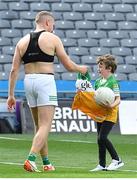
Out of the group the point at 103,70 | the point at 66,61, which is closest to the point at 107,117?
the point at 103,70

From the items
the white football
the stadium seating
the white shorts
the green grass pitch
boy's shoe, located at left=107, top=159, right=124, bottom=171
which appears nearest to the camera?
the white shorts

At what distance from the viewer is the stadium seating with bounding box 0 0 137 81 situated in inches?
1082

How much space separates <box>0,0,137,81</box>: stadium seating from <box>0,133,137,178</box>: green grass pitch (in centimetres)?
662

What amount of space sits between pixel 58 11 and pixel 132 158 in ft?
46.7

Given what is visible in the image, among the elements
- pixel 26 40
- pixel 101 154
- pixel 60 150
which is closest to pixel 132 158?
pixel 60 150

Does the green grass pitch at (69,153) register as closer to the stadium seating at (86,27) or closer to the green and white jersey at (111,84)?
the green and white jersey at (111,84)

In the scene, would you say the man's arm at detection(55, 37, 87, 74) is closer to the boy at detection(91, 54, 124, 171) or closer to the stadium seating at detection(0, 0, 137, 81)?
the boy at detection(91, 54, 124, 171)

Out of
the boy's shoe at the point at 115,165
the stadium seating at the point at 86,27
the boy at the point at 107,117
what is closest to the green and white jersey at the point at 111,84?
the boy at the point at 107,117

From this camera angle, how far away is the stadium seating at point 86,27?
2748 cm

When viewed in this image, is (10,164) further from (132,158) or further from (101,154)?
(132,158)

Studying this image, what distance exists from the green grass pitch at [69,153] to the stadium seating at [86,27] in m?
6.62

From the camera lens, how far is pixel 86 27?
28625mm

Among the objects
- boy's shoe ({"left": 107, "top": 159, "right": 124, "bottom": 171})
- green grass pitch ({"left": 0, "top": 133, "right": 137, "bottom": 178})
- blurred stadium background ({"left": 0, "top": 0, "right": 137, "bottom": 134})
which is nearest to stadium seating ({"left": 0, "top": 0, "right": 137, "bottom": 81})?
blurred stadium background ({"left": 0, "top": 0, "right": 137, "bottom": 134})

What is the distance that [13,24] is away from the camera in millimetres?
28172
